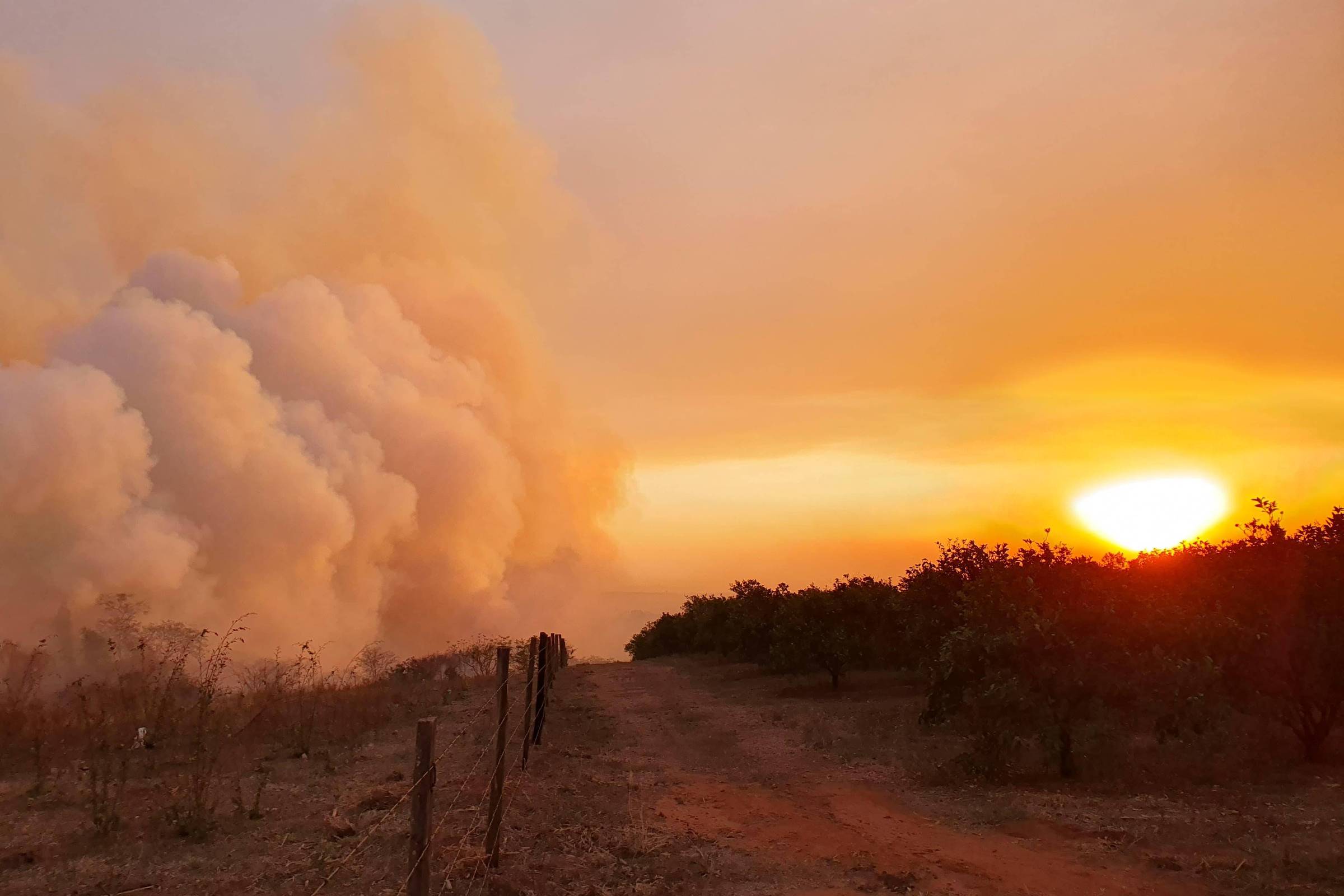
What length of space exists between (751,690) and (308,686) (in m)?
15.2

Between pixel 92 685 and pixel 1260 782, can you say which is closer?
pixel 1260 782

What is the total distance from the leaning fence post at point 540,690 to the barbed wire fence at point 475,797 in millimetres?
19

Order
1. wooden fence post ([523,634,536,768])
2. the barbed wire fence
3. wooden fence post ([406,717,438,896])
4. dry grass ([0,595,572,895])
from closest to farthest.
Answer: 1. wooden fence post ([406,717,438,896])
2. the barbed wire fence
3. dry grass ([0,595,572,895])
4. wooden fence post ([523,634,536,768])

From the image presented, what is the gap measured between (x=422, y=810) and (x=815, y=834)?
22.2 feet

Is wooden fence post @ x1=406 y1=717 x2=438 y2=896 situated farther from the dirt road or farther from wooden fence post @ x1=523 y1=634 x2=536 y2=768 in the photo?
wooden fence post @ x1=523 y1=634 x2=536 y2=768

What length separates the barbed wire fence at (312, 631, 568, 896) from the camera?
5.62 metres

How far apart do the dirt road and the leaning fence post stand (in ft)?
5.45

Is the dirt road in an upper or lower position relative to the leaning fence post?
lower

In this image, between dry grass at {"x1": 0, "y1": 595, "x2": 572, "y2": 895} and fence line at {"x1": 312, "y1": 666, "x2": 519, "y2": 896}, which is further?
dry grass at {"x1": 0, "y1": 595, "x2": 572, "y2": 895}

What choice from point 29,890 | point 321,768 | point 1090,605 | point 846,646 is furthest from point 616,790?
point 846,646

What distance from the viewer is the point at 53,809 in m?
11.0

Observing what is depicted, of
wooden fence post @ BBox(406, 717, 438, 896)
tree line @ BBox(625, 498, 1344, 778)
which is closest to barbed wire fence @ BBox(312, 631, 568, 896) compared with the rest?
wooden fence post @ BBox(406, 717, 438, 896)

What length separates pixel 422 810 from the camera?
564 cm

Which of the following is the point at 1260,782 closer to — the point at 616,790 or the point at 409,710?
the point at 616,790
